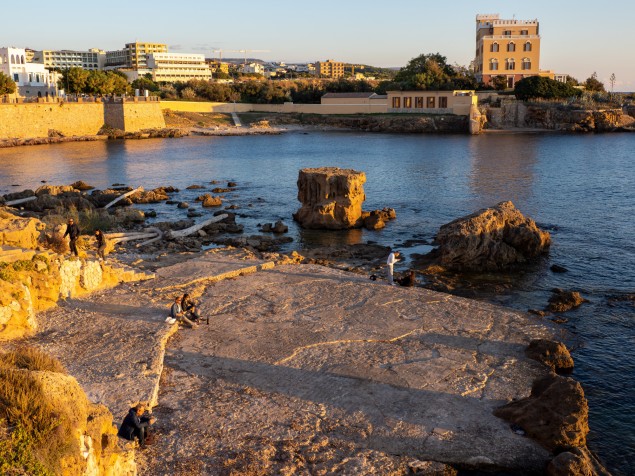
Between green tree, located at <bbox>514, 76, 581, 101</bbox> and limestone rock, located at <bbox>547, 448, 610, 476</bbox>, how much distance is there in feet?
344

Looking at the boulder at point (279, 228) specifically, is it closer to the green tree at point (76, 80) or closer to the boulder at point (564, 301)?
the boulder at point (564, 301)

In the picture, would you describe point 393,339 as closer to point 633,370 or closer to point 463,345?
point 463,345

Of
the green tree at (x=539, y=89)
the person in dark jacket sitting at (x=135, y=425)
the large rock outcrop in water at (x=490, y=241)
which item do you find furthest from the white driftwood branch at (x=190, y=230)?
the green tree at (x=539, y=89)

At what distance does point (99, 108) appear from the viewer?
101 metres

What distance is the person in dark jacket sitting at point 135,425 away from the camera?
40.5 feet

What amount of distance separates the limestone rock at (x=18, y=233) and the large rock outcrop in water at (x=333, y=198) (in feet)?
56.1

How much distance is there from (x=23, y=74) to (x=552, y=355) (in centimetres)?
12596

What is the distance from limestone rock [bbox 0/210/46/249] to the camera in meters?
21.9

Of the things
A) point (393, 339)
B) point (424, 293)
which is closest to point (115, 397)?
point (393, 339)

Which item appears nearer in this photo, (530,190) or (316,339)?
(316,339)

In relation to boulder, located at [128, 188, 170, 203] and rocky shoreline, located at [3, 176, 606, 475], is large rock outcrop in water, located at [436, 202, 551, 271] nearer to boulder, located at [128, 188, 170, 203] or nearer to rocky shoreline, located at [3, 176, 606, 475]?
rocky shoreline, located at [3, 176, 606, 475]

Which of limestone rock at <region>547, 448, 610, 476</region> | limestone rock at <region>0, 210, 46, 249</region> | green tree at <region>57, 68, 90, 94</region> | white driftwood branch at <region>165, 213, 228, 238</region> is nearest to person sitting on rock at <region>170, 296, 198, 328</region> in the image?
limestone rock at <region>0, 210, 46, 249</region>

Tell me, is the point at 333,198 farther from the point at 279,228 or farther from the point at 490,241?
the point at 490,241

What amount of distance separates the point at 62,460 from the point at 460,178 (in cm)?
5301
